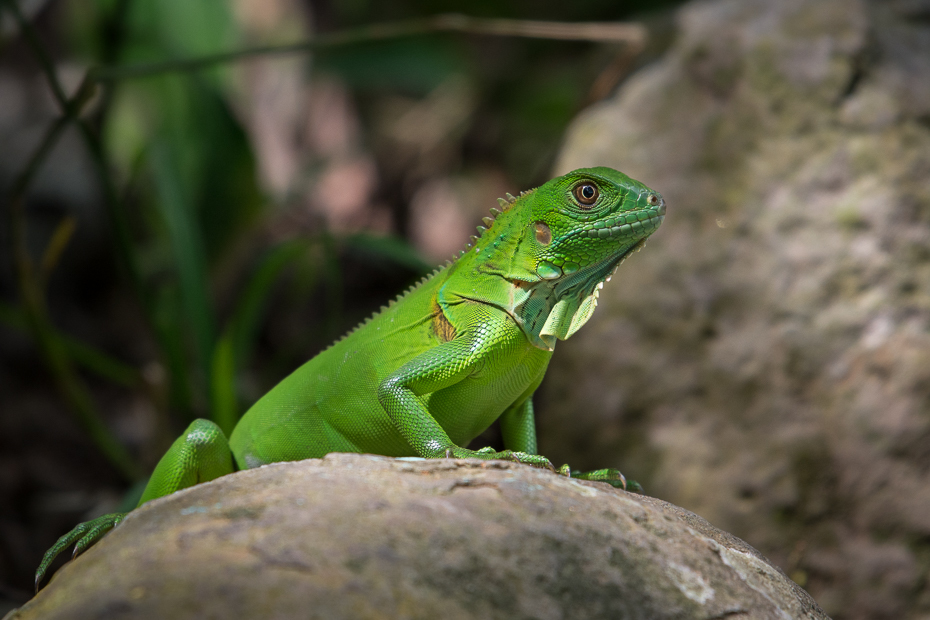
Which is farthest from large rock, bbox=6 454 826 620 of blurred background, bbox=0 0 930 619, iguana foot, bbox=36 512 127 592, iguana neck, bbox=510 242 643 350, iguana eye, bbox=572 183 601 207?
blurred background, bbox=0 0 930 619

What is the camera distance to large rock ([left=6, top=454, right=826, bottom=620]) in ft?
6.99

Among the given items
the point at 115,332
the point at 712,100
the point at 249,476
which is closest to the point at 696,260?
the point at 712,100

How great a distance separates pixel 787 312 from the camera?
18.0ft

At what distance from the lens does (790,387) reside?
541 centimetres

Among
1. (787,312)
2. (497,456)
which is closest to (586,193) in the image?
(497,456)

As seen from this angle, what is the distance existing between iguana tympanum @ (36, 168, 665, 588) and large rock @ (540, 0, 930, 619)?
246cm

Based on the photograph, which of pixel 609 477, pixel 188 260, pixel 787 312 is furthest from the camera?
pixel 188 260

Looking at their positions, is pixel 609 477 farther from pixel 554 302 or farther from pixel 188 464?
pixel 188 464

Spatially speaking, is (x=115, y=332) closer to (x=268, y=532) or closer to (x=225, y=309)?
(x=225, y=309)

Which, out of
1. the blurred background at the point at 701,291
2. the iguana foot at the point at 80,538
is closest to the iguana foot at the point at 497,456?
the iguana foot at the point at 80,538

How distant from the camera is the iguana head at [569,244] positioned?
3.22m

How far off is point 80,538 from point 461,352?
1.81 m

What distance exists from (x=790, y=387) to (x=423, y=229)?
6.20 metres

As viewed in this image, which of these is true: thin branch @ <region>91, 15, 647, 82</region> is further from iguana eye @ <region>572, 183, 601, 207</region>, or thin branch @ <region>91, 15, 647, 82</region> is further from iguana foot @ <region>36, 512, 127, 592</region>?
iguana foot @ <region>36, 512, 127, 592</region>
